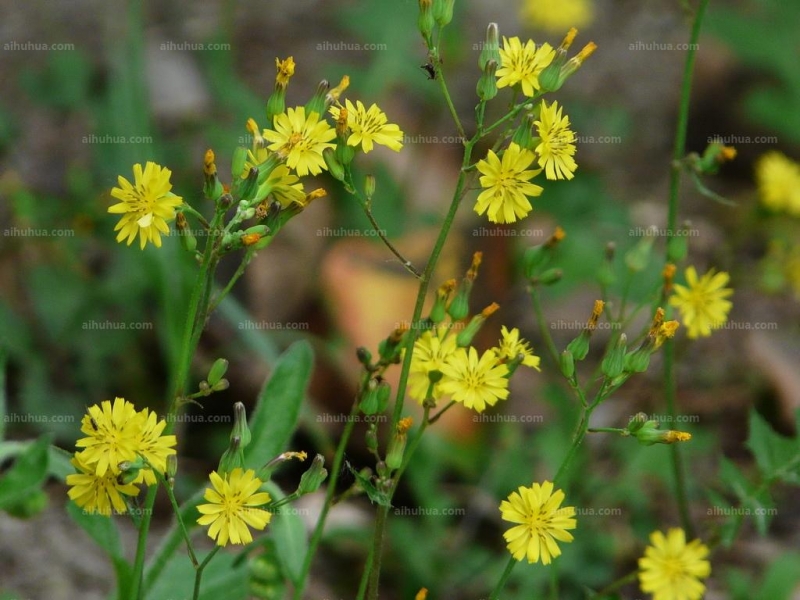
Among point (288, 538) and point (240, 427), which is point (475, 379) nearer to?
point (240, 427)

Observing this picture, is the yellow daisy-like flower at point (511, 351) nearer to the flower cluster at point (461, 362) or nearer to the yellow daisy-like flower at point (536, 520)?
the flower cluster at point (461, 362)

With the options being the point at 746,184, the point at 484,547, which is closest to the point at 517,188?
the point at 484,547

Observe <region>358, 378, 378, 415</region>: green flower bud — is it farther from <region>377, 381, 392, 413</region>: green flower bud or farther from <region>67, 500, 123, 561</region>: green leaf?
<region>67, 500, 123, 561</region>: green leaf

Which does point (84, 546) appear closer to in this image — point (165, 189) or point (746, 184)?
point (165, 189)

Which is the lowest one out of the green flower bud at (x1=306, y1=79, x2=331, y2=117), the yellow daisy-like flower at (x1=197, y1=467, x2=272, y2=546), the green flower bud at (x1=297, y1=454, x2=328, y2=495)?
the yellow daisy-like flower at (x1=197, y1=467, x2=272, y2=546)

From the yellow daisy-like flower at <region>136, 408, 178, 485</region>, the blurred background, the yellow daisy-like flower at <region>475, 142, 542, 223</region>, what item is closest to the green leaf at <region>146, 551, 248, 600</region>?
the yellow daisy-like flower at <region>136, 408, 178, 485</region>

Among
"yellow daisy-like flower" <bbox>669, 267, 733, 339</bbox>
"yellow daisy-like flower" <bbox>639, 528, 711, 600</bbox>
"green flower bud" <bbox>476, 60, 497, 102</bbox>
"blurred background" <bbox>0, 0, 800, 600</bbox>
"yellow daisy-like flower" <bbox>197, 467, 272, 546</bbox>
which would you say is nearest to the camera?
"yellow daisy-like flower" <bbox>197, 467, 272, 546</bbox>

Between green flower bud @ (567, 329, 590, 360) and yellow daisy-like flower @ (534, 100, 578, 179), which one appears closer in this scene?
yellow daisy-like flower @ (534, 100, 578, 179)

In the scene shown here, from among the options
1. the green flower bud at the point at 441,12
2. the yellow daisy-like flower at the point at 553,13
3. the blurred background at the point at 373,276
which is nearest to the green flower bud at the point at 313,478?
the green flower bud at the point at 441,12
